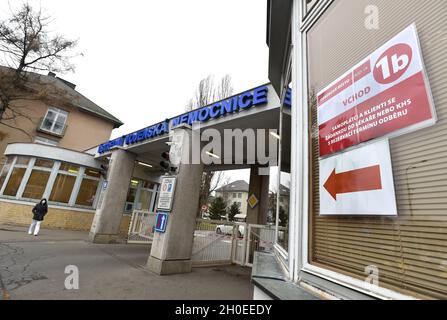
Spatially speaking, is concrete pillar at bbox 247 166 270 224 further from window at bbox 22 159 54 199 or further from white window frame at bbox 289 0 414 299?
window at bbox 22 159 54 199

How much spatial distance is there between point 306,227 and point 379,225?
71cm

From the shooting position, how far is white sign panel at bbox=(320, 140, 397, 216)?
1.41 m

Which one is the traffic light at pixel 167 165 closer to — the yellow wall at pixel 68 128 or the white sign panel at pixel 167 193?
the white sign panel at pixel 167 193

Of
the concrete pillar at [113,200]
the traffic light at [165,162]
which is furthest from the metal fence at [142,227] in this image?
the traffic light at [165,162]

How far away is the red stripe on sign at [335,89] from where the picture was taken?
1.94m

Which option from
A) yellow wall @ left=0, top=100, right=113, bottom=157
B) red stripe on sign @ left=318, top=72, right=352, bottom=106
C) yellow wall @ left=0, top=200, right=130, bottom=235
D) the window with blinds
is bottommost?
yellow wall @ left=0, top=200, right=130, bottom=235

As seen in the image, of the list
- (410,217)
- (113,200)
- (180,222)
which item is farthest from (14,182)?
(410,217)

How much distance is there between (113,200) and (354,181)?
11145 millimetres

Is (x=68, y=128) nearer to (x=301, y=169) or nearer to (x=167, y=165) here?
(x=167, y=165)

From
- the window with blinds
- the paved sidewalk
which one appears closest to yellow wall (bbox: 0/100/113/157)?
the paved sidewalk

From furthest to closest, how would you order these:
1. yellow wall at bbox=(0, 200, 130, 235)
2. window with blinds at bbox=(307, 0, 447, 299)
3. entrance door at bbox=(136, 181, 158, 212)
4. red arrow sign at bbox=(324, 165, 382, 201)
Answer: entrance door at bbox=(136, 181, 158, 212) < yellow wall at bbox=(0, 200, 130, 235) < red arrow sign at bbox=(324, 165, 382, 201) < window with blinds at bbox=(307, 0, 447, 299)
